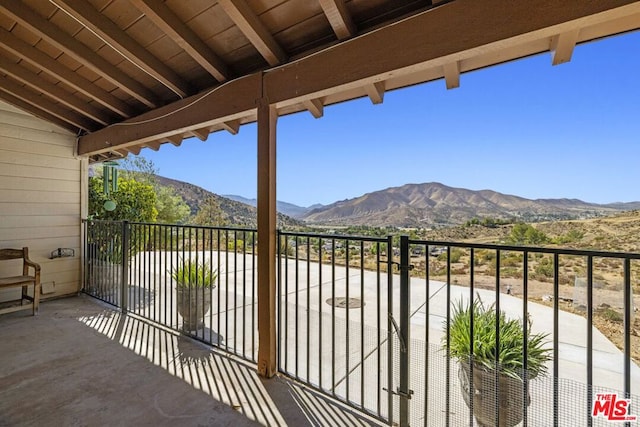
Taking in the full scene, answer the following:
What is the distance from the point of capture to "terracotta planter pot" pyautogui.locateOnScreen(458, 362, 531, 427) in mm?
1481

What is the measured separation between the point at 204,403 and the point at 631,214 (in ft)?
15.4

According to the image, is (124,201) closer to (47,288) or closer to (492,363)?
(47,288)

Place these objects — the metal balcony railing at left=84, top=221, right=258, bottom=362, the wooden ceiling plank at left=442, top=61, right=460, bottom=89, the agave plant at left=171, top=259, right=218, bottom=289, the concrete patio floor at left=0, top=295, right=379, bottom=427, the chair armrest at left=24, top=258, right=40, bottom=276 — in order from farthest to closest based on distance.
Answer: the chair armrest at left=24, top=258, right=40, bottom=276 → the agave plant at left=171, top=259, right=218, bottom=289 → the metal balcony railing at left=84, top=221, right=258, bottom=362 → the concrete patio floor at left=0, top=295, right=379, bottom=427 → the wooden ceiling plank at left=442, top=61, right=460, bottom=89

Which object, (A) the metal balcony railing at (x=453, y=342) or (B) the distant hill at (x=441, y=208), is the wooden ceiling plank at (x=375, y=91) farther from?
(B) the distant hill at (x=441, y=208)

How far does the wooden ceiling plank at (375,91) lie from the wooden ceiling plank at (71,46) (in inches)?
88.1

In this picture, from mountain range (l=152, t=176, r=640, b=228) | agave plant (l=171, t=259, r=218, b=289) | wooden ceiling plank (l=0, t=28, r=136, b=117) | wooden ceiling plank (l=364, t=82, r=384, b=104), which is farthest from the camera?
mountain range (l=152, t=176, r=640, b=228)

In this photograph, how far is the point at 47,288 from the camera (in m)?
4.11

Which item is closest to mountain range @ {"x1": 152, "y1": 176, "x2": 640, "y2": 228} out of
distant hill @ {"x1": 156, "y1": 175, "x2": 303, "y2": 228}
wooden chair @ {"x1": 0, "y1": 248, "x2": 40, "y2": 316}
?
wooden chair @ {"x1": 0, "y1": 248, "x2": 40, "y2": 316}

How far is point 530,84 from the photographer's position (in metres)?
8.80

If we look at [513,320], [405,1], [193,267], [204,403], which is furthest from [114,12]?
[513,320]

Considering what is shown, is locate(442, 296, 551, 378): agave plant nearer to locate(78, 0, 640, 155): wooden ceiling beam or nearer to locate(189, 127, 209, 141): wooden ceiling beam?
locate(78, 0, 640, 155): wooden ceiling beam

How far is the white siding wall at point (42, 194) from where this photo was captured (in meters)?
3.78

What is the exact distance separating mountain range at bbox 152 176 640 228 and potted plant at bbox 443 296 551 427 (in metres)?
2.42

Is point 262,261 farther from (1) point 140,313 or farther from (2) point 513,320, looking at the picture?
(1) point 140,313
